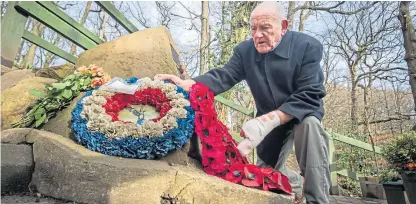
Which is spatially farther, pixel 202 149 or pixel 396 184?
pixel 396 184

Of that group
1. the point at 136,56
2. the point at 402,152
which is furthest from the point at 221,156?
the point at 402,152

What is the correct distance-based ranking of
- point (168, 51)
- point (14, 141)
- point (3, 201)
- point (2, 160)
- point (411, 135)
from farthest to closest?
point (411, 135) → point (168, 51) → point (14, 141) → point (2, 160) → point (3, 201)

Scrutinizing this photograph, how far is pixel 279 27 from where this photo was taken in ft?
5.90

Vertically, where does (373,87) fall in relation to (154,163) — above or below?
above

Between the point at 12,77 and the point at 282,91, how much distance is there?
225 cm

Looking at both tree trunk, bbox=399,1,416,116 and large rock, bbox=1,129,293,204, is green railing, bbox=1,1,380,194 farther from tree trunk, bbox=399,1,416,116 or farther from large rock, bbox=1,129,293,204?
tree trunk, bbox=399,1,416,116

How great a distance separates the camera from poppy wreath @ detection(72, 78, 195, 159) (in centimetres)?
160

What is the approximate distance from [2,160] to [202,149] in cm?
94

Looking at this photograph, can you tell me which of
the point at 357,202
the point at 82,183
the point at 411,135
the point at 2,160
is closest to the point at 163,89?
the point at 82,183

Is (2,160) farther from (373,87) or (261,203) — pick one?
(373,87)

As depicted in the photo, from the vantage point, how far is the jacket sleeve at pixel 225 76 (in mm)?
1965

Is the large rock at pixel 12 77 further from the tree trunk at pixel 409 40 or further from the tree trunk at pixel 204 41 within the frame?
the tree trunk at pixel 409 40

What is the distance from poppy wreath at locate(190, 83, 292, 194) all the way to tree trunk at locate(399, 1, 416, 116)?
4.29 metres

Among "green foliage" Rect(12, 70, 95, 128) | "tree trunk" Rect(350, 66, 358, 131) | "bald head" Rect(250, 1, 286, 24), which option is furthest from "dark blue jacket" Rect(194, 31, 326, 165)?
"tree trunk" Rect(350, 66, 358, 131)
